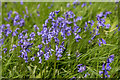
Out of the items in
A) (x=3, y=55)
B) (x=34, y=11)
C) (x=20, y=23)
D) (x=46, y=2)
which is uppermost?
(x=46, y=2)

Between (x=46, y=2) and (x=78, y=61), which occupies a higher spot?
(x=46, y=2)

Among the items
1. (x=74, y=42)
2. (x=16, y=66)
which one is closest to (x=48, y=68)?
(x=16, y=66)

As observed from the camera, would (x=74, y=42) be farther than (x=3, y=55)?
Yes

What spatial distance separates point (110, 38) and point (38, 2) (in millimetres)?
3389

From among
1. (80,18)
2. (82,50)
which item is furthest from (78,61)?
(80,18)

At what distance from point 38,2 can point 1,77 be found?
374cm

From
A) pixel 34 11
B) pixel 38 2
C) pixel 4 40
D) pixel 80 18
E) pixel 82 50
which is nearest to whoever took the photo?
pixel 82 50

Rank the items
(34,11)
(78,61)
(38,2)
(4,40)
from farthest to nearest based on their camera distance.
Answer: (38,2), (34,11), (4,40), (78,61)

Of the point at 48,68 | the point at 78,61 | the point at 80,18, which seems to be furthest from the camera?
the point at 80,18

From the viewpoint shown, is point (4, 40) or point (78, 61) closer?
point (78, 61)

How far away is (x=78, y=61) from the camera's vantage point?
266cm

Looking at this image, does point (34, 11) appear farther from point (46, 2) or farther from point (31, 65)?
point (31, 65)

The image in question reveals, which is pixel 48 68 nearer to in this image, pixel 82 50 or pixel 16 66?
pixel 16 66

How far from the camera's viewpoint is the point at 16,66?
278 centimetres
